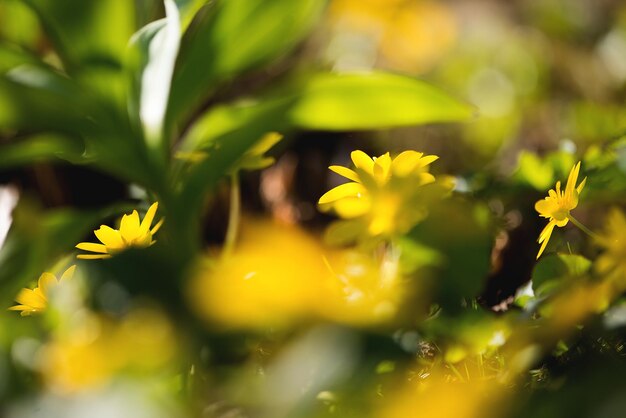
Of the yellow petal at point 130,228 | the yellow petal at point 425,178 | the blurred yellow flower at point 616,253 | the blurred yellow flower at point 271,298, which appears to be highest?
the yellow petal at point 425,178

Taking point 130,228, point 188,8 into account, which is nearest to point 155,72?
point 188,8

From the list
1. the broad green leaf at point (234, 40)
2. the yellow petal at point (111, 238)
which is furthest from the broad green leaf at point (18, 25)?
the yellow petal at point (111, 238)

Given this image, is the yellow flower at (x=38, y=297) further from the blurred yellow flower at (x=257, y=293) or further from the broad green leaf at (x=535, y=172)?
the broad green leaf at (x=535, y=172)

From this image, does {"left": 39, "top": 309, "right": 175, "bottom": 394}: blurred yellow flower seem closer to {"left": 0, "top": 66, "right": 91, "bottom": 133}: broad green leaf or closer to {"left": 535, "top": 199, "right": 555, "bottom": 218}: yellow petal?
{"left": 535, "top": 199, "right": 555, "bottom": 218}: yellow petal

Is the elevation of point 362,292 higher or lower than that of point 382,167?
lower

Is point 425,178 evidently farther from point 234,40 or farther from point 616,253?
point 234,40

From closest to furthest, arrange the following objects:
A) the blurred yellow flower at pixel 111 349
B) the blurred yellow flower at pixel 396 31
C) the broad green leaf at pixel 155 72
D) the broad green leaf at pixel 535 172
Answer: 1. the blurred yellow flower at pixel 111 349
2. the broad green leaf at pixel 535 172
3. the broad green leaf at pixel 155 72
4. the blurred yellow flower at pixel 396 31
